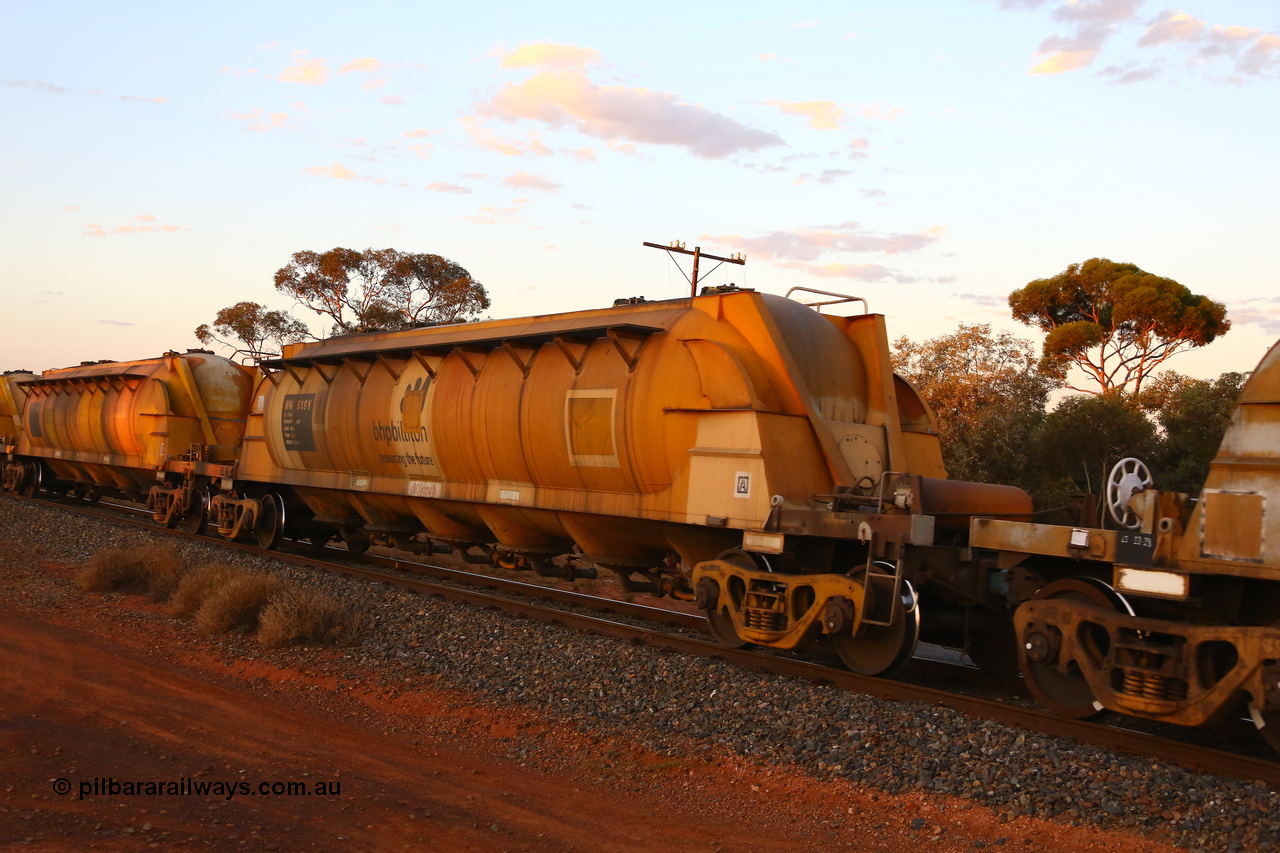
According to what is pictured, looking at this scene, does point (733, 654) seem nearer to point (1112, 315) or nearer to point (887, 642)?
point (887, 642)

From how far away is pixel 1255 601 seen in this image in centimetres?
667

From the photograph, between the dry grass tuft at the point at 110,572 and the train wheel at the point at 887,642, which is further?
the dry grass tuft at the point at 110,572

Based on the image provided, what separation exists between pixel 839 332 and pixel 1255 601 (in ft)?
16.7

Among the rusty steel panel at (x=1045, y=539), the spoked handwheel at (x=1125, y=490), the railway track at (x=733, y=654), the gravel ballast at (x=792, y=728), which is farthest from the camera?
the spoked handwheel at (x=1125, y=490)

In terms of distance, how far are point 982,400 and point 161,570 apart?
24.5 meters

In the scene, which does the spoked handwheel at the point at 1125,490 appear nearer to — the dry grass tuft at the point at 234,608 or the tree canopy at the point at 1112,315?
the dry grass tuft at the point at 234,608

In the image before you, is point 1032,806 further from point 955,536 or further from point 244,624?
point 244,624

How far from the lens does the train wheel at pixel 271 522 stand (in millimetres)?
17125

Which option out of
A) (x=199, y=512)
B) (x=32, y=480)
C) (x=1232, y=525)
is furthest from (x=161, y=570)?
(x=32, y=480)

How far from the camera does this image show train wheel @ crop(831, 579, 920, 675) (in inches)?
326

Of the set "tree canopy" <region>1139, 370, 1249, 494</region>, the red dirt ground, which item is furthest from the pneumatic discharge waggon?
"tree canopy" <region>1139, 370, 1249, 494</region>

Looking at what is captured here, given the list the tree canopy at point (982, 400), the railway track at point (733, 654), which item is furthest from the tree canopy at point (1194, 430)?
the railway track at point (733, 654)
